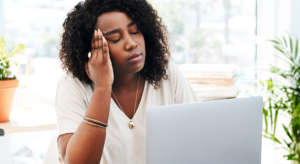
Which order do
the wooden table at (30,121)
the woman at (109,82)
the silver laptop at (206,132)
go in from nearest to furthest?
the silver laptop at (206,132)
the woman at (109,82)
the wooden table at (30,121)

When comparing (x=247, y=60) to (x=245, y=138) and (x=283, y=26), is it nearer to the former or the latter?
(x=283, y=26)

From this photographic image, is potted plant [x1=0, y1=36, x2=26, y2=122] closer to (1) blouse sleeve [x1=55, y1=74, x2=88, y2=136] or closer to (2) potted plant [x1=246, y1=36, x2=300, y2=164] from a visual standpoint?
(1) blouse sleeve [x1=55, y1=74, x2=88, y2=136]

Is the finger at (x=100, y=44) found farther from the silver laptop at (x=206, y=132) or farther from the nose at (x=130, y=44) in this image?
the silver laptop at (x=206, y=132)

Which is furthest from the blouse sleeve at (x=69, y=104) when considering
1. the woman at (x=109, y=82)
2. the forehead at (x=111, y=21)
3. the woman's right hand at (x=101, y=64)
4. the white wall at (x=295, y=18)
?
the white wall at (x=295, y=18)

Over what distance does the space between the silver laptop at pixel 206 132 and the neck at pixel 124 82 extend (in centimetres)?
56

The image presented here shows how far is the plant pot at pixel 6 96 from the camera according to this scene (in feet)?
4.93

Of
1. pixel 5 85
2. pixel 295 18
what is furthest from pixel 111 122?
pixel 295 18

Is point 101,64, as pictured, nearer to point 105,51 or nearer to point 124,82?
point 105,51

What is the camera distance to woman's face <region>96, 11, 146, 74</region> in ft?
3.65

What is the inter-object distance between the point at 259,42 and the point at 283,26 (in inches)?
8.4

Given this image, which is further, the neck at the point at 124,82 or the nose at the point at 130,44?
the neck at the point at 124,82

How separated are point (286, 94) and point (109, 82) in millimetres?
1507

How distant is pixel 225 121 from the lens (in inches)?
31.9

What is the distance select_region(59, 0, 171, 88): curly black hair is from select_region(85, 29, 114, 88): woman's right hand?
0.23ft
